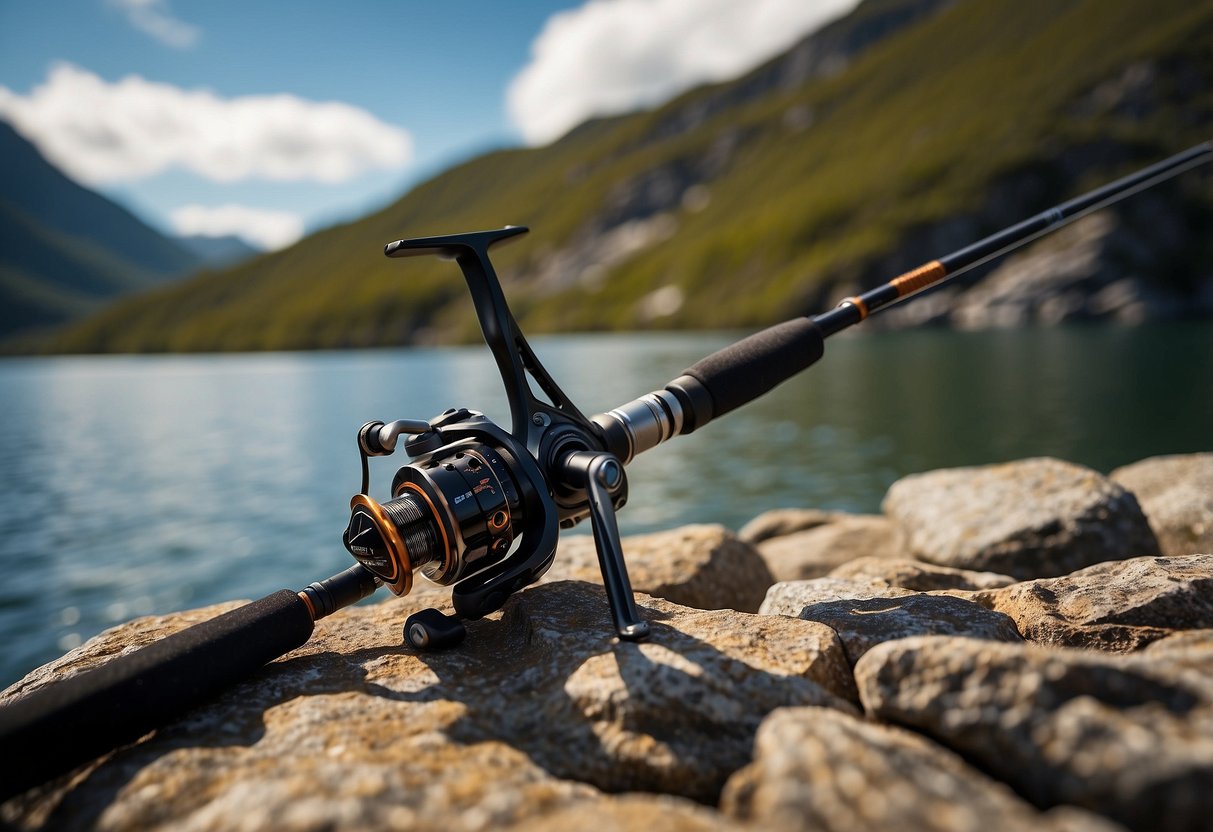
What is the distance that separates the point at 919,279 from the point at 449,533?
279 cm

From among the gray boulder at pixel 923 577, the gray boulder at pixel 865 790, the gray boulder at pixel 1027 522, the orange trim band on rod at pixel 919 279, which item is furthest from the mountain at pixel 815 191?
the gray boulder at pixel 865 790

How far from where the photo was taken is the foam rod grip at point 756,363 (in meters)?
4.21

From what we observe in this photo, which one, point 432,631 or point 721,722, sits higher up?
point 432,631

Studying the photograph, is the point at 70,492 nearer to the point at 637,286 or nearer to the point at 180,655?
the point at 180,655

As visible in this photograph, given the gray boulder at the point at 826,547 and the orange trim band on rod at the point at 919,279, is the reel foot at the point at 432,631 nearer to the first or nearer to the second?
the orange trim band on rod at the point at 919,279

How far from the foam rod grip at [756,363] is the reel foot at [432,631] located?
173 centimetres

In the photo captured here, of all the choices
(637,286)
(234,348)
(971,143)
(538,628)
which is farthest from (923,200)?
(234,348)

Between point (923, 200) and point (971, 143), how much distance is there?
11852mm

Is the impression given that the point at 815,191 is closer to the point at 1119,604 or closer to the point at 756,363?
the point at 756,363

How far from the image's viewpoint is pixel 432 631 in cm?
321

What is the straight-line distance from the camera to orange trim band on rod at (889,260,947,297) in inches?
166

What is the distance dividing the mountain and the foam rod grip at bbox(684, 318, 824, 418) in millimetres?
71854

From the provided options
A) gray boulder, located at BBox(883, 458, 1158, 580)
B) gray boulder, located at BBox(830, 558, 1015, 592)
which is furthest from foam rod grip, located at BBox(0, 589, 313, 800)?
gray boulder, located at BBox(883, 458, 1158, 580)

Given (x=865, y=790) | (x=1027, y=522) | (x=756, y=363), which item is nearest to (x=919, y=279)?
(x=756, y=363)
